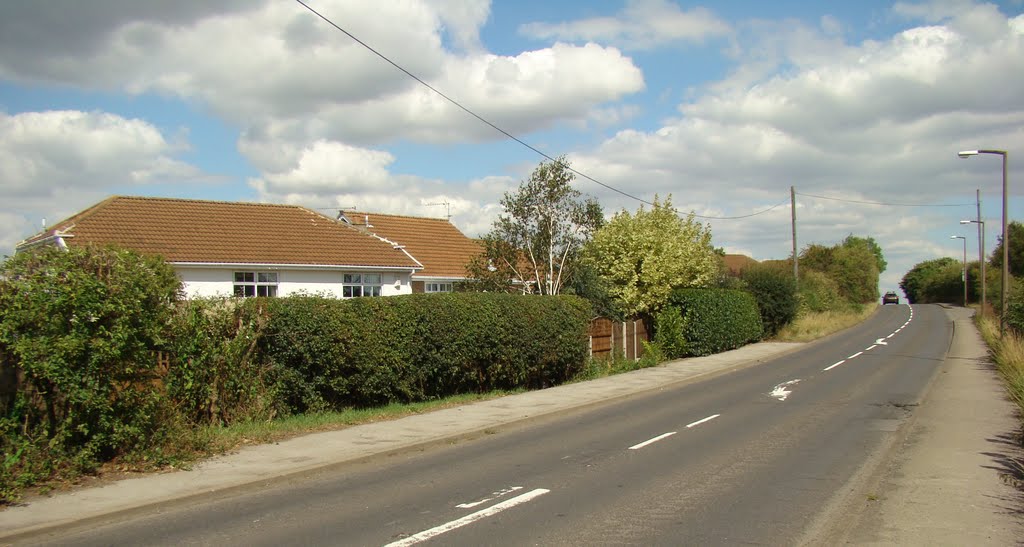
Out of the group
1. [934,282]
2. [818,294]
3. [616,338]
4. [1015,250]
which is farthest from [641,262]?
[934,282]

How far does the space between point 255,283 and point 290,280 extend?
4.21ft

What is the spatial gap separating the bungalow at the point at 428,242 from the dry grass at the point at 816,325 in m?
15.7

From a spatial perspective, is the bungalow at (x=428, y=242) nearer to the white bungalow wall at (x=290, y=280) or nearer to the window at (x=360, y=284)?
the white bungalow wall at (x=290, y=280)

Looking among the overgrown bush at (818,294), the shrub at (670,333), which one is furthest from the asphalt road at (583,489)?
the overgrown bush at (818,294)

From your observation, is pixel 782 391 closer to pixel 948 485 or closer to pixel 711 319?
pixel 948 485

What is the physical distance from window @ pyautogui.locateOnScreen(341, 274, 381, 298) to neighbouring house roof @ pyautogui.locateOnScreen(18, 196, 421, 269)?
0.67m

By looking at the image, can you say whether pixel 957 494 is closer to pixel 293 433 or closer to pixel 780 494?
pixel 780 494

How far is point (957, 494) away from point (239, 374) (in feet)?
32.0

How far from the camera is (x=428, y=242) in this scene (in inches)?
1548

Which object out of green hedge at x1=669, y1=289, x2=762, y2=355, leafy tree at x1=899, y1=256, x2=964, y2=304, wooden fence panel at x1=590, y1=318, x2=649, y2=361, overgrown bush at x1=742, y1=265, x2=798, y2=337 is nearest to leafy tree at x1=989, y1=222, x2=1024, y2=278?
leafy tree at x1=899, y1=256, x2=964, y2=304

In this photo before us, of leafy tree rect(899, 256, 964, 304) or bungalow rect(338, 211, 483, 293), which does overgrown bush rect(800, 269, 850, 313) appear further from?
leafy tree rect(899, 256, 964, 304)

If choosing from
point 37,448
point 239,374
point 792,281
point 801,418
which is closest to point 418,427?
point 239,374

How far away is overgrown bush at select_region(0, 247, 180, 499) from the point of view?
327 inches

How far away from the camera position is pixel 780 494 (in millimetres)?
7988
